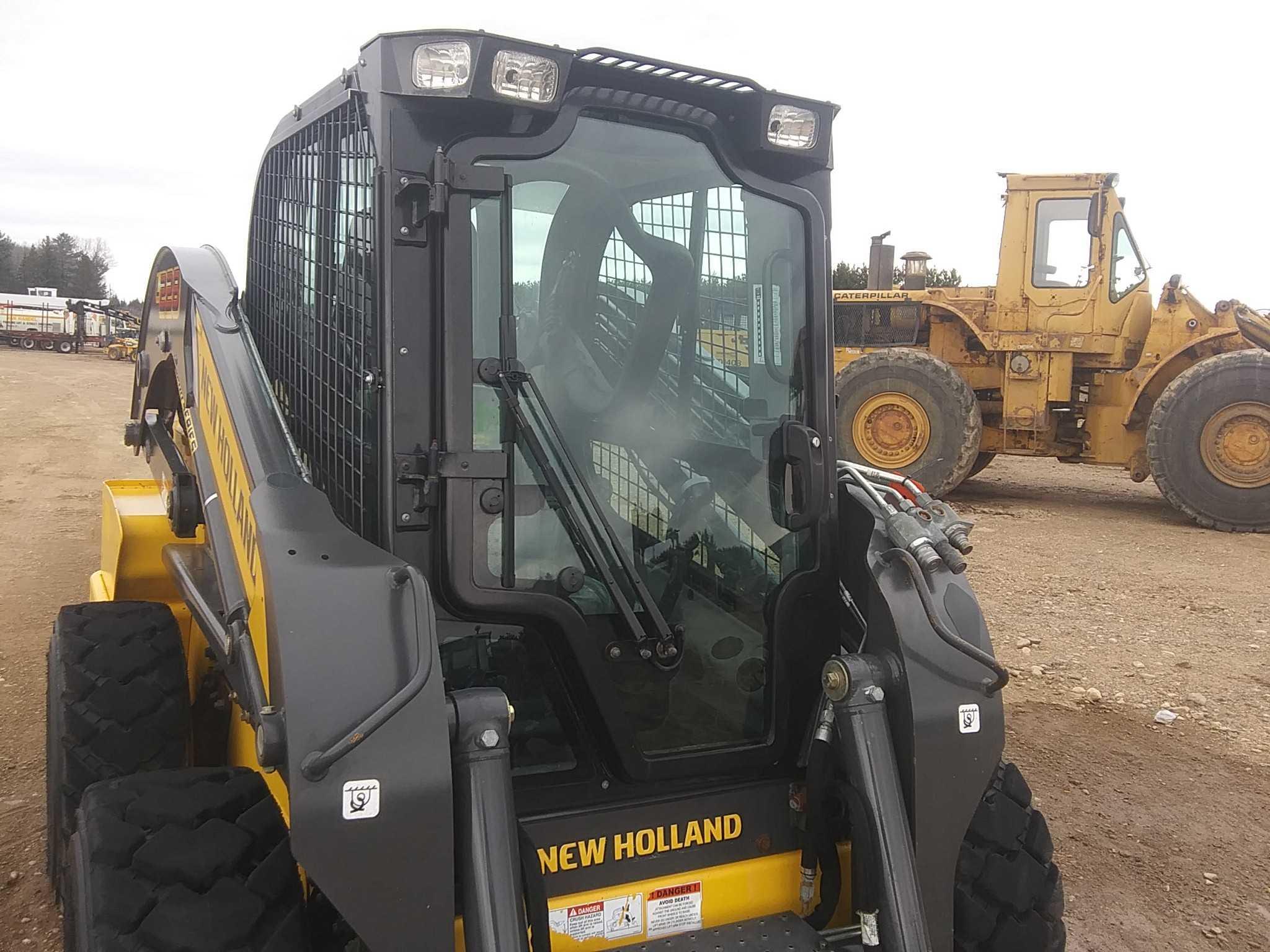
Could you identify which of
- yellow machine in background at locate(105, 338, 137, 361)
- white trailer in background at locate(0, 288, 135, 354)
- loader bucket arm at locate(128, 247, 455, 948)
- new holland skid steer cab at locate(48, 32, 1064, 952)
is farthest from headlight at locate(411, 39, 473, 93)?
white trailer in background at locate(0, 288, 135, 354)

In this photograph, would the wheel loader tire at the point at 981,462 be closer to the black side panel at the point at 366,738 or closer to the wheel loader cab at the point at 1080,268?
the wheel loader cab at the point at 1080,268

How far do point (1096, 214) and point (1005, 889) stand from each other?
8.96 meters

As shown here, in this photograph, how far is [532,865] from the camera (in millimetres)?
1835

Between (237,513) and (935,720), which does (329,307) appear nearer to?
(237,513)

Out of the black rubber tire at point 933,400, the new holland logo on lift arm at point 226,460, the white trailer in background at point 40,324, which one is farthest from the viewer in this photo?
the white trailer in background at point 40,324

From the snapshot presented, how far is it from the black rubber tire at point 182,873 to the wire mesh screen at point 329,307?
58 cm

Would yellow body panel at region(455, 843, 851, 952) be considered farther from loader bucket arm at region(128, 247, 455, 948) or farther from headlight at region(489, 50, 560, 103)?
headlight at region(489, 50, 560, 103)

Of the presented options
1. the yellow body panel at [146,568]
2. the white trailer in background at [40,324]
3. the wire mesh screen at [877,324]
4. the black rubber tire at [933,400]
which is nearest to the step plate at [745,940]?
the yellow body panel at [146,568]

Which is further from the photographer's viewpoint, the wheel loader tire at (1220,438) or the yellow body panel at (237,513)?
the wheel loader tire at (1220,438)

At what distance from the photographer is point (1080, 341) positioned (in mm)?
10219

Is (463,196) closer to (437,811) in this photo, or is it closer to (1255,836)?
(437,811)

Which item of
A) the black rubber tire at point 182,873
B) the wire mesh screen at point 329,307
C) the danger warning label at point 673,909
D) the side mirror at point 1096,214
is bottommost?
the danger warning label at point 673,909

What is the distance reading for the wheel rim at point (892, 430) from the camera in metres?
10.6

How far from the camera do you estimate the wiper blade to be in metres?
2.04
